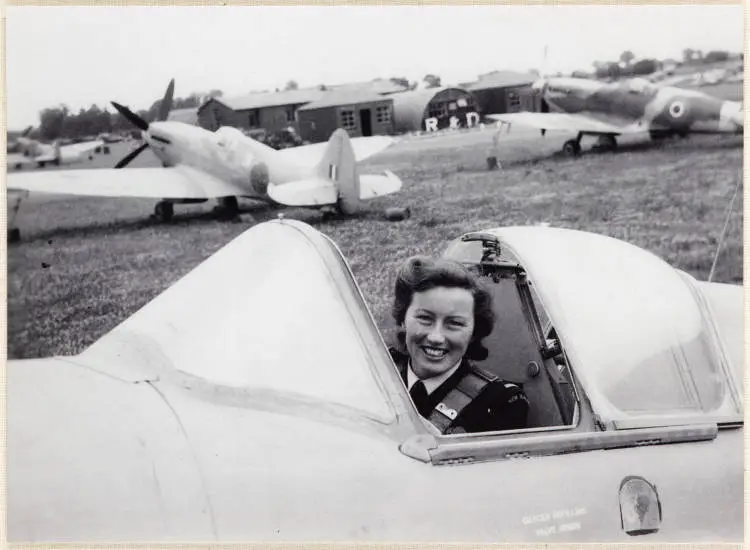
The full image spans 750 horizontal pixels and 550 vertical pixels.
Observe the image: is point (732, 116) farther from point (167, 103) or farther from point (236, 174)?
point (167, 103)

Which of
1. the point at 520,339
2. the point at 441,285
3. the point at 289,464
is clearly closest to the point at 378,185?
the point at 520,339

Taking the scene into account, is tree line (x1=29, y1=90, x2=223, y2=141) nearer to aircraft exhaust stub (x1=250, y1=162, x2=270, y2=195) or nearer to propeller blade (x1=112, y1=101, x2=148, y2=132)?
propeller blade (x1=112, y1=101, x2=148, y2=132)

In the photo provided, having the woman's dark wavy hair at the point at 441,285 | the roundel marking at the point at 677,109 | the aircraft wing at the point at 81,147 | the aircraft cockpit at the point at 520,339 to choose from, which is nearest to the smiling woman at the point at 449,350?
the woman's dark wavy hair at the point at 441,285

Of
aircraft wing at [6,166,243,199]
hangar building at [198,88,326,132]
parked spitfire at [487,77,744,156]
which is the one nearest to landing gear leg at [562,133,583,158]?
parked spitfire at [487,77,744,156]

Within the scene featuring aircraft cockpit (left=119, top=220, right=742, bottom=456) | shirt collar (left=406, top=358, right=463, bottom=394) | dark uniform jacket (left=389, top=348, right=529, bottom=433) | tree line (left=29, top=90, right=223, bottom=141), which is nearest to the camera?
aircraft cockpit (left=119, top=220, right=742, bottom=456)

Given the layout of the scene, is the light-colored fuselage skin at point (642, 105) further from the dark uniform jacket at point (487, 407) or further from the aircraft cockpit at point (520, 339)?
the dark uniform jacket at point (487, 407)
